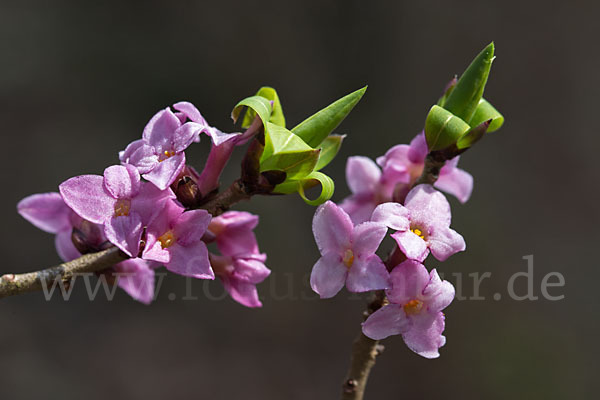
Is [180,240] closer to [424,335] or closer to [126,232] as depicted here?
[126,232]

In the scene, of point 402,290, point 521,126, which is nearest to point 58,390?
point 402,290

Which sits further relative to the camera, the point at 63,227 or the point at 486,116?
the point at 63,227

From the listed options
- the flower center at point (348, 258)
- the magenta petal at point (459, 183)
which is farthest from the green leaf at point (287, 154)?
the magenta petal at point (459, 183)

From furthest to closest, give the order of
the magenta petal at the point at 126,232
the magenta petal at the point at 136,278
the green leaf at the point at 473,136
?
the magenta petal at the point at 136,278 < the green leaf at the point at 473,136 < the magenta petal at the point at 126,232

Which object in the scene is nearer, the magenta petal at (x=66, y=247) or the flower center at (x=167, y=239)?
the flower center at (x=167, y=239)

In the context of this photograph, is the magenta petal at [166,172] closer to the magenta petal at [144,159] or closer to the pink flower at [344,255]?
the magenta petal at [144,159]

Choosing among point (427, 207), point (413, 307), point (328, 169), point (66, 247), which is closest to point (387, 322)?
point (413, 307)

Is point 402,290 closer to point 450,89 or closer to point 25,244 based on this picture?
point 450,89

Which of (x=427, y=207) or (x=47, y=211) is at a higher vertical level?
(x=427, y=207)
